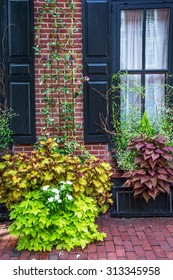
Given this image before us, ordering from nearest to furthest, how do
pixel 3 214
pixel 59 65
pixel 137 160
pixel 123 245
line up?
pixel 123 245
pixel 137 160
pixel 3 214
pixel 59 65

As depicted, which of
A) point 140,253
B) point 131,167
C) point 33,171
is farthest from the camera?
point 131,167

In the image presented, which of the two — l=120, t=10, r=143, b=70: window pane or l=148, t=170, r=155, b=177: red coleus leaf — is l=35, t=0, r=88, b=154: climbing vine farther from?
l=148, t=170, r=155, b=177: red coleus leaf

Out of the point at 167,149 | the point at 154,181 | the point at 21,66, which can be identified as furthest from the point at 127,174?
the point at 21,66

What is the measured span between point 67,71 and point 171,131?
1.64m

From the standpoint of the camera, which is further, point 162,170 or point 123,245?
point 162,170

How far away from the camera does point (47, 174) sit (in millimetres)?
3805

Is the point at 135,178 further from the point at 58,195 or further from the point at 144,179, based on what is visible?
the point at 58,195

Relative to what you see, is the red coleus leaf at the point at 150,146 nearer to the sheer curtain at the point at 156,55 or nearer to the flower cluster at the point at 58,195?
the sheer curtain at the point at 156,55

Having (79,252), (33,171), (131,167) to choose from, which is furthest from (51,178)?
(131,167)

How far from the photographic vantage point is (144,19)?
15.7ft

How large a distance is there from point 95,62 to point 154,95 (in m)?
0.99

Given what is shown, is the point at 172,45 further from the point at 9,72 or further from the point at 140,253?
the point at 140,253

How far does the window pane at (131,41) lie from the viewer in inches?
190

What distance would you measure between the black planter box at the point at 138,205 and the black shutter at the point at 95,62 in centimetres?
79
